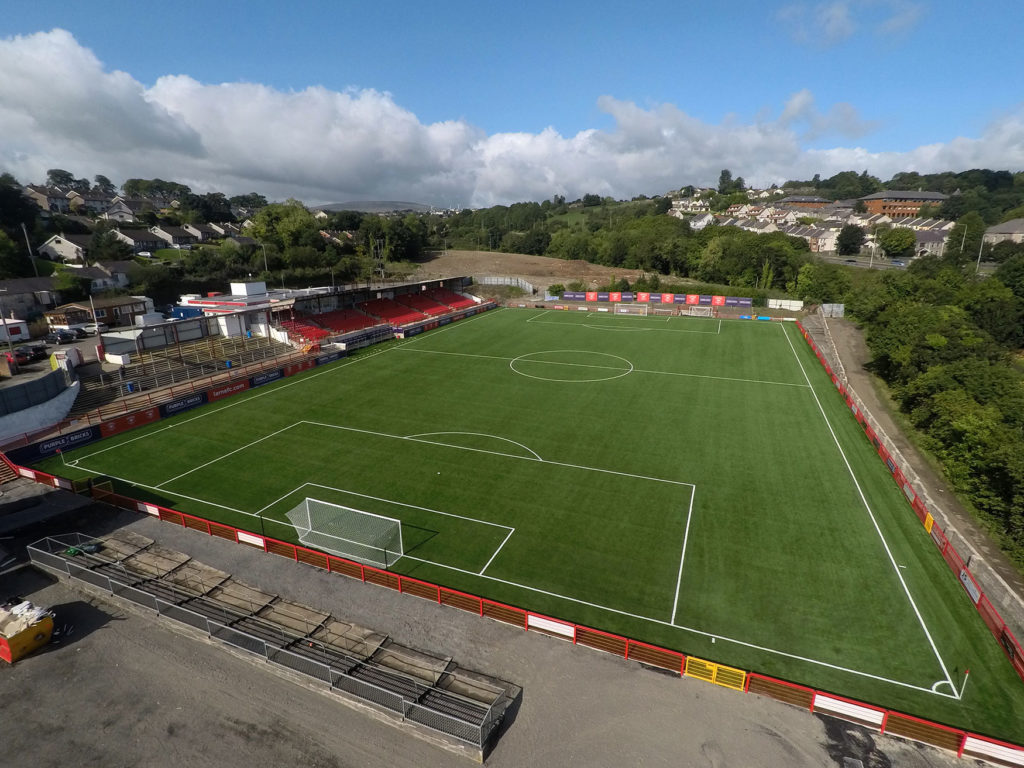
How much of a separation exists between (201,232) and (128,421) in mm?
101834

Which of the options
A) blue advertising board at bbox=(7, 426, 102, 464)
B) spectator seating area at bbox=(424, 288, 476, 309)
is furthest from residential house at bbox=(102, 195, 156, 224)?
blue advertising board at bbox=(7, 426, 102, 464)

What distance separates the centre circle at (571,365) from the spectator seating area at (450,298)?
3066 cm

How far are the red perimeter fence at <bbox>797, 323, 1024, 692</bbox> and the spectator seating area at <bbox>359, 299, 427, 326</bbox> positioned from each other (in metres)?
52.5

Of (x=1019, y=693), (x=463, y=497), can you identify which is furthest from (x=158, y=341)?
(x=1019, y=693)

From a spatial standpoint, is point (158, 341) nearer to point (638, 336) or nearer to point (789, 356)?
point (638, 336)

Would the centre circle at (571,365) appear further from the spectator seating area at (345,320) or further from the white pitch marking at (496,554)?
the white pitch marking at (496,554)

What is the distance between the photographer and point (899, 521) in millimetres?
22922

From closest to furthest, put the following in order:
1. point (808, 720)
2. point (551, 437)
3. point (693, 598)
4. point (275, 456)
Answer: point (808, 720) < point (693, 598) < point (275, 456) < point (551, 437)

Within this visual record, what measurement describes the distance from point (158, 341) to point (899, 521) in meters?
55.6

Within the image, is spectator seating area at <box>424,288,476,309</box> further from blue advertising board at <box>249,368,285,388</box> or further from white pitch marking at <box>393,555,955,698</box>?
white pitch marking at <box>393,555,955,698</box>

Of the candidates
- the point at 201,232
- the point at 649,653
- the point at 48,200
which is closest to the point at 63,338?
the point at 649,653

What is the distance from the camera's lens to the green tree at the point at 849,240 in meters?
120

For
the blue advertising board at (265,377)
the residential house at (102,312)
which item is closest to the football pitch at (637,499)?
the blue advertising board at (265,377)

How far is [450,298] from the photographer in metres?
82.6
